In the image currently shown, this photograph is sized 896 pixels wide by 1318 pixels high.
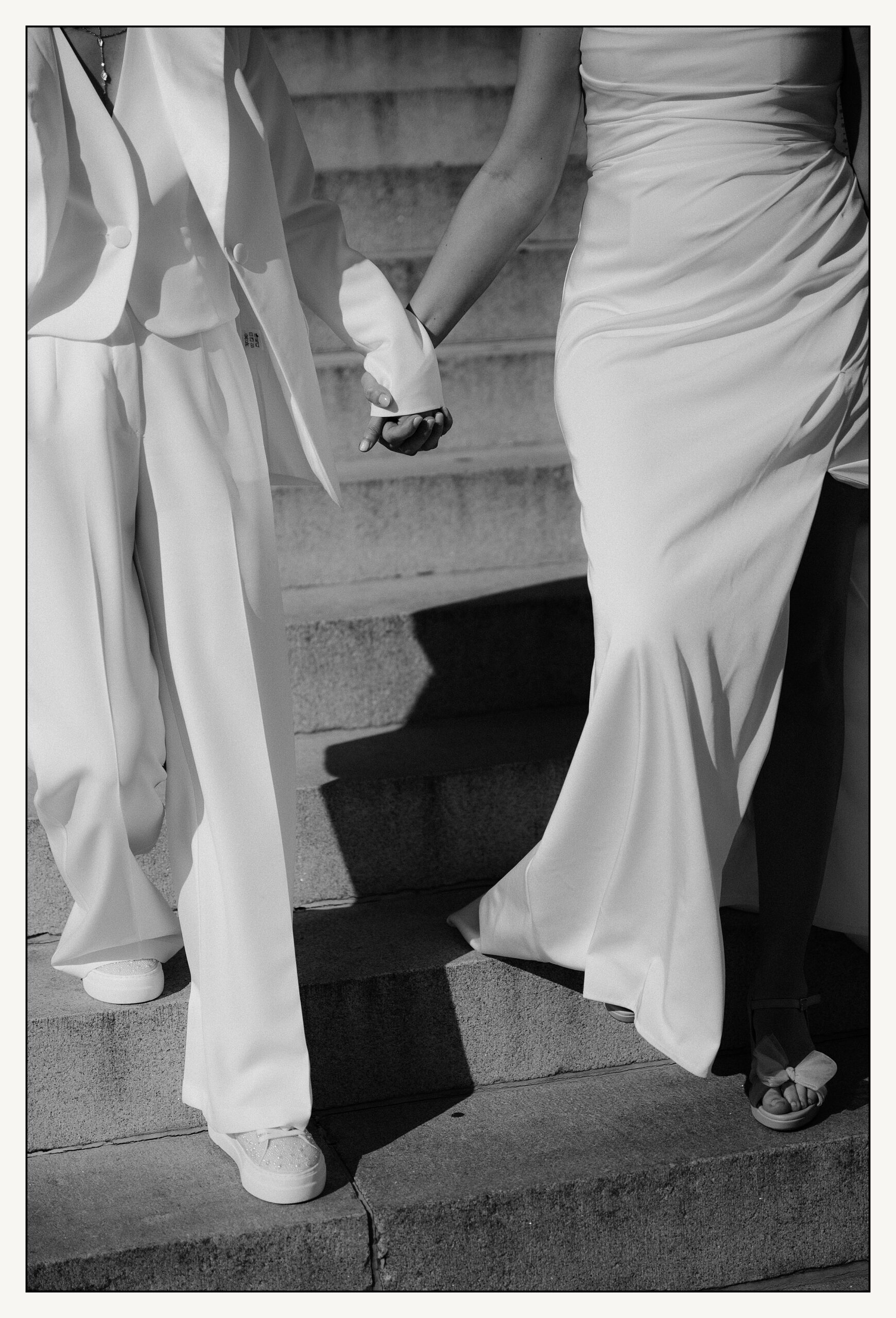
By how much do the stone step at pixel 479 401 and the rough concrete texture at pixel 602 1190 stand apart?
7.14 ft

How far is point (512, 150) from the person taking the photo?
8.20 ft

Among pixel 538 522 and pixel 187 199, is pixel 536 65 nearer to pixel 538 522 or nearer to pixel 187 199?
pixel 187 199

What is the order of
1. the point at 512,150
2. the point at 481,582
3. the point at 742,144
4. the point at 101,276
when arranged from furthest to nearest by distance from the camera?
the point at 481,582, the point at 512,150, the point at 742,144, the point at 101,276

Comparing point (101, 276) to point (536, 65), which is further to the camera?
point (536, 65)

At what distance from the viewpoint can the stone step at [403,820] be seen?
9.23ft

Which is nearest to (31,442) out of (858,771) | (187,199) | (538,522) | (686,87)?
(187,199)

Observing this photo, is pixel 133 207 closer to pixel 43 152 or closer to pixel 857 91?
pixel 43 152

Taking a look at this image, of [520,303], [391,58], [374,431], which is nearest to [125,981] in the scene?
[374,431]

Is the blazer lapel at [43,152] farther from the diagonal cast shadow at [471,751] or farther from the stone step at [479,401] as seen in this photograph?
the stone step at [479,401]

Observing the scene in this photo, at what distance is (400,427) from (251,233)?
0.48 meters

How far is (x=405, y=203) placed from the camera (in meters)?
4.79

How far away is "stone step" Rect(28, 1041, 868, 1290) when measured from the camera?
215cm

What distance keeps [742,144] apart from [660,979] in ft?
4.69

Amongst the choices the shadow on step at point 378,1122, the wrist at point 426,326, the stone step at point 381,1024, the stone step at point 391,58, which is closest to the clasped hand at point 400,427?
the wrist at point 426,326
